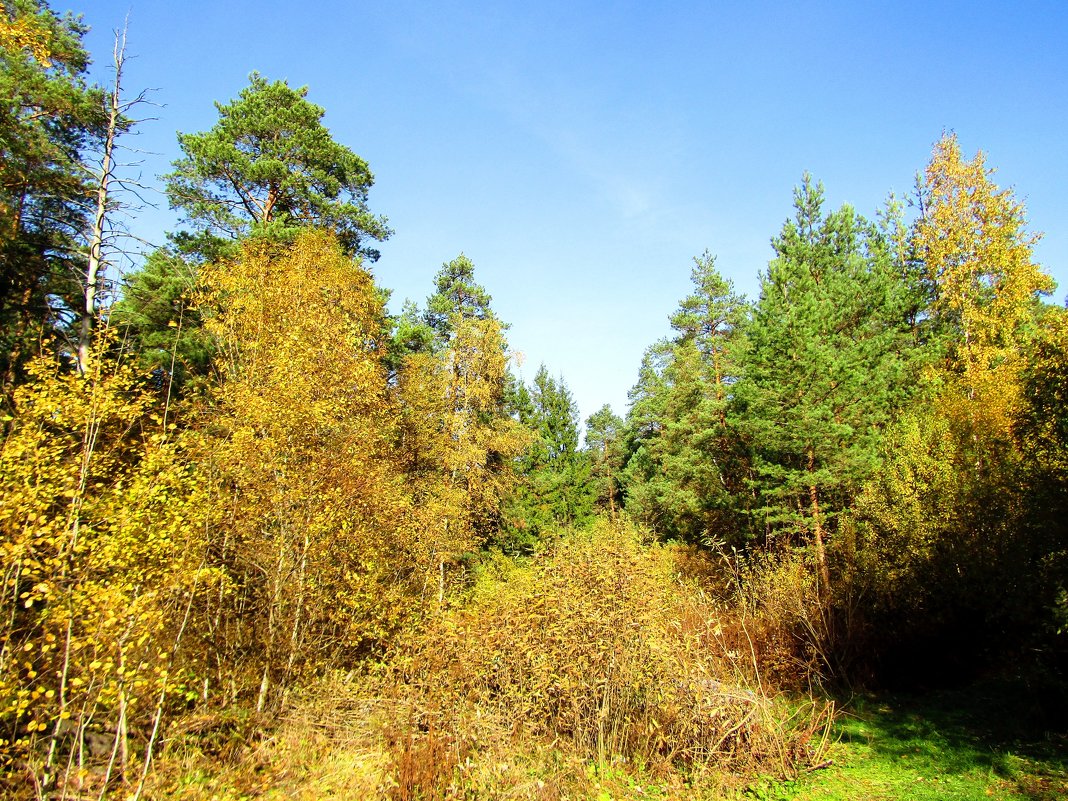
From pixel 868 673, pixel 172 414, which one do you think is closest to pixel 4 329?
pixel 172 414

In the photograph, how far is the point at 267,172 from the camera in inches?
662

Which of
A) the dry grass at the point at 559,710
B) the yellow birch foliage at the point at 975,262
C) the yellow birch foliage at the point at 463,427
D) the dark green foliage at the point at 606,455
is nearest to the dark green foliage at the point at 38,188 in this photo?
the dry grass at the point at 559,710

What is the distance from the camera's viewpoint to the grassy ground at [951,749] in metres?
6.82

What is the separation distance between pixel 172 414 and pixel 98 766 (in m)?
10.4

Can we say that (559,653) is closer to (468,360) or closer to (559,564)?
(559,564)

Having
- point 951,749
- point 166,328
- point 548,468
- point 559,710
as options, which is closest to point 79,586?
point 559,710

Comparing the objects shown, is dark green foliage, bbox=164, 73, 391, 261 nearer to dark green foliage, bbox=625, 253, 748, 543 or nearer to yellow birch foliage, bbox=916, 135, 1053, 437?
dark green foliage, bbox=625, 253, 748, 543

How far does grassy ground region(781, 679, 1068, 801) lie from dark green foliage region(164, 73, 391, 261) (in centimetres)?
1794

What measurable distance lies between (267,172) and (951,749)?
20.9 m

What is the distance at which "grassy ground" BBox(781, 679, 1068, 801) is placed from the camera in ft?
22.4

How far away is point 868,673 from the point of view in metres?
11.6

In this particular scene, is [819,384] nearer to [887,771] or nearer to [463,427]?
[887,771]

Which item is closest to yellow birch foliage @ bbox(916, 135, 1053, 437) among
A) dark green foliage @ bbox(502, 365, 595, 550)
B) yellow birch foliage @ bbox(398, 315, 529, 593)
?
yellow birch foliage @ bbox(398, 315, 529, 593)

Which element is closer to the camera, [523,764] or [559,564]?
[523,764]
